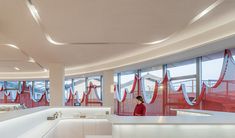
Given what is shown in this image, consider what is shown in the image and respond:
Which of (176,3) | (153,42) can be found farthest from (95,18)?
(153,42)

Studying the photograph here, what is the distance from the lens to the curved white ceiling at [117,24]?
11.9 ft

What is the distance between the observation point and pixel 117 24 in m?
4.52

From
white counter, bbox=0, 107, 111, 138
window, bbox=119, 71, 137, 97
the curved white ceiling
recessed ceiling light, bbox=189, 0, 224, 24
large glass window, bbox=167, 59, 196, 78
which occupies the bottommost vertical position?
white counter, bbox=0, 107, 111, 138

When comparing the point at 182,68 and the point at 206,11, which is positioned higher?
the point at 206,11

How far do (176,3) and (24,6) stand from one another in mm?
2249

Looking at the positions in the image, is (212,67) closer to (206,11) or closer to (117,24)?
(206,11)

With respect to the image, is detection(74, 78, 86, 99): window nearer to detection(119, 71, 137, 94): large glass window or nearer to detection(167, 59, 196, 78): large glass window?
detection(119, 71, 137, 94): large glass window

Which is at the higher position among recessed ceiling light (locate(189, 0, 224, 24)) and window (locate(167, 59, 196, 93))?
recessed ceiling light (locate(189, 0, 224, 24))

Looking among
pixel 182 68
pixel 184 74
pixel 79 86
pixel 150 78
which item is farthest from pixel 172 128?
pixel 79 86

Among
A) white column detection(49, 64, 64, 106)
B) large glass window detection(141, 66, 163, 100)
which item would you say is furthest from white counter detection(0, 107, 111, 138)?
large glass window detection(141, 66, 163, 100)

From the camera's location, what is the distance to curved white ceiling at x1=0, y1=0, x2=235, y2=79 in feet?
11.9

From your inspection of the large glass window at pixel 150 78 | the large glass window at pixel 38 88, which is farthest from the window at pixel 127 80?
the large glass window at pixel 38 88

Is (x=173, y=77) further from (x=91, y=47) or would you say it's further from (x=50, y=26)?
(x=50, y=26)

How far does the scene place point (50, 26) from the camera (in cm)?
464
